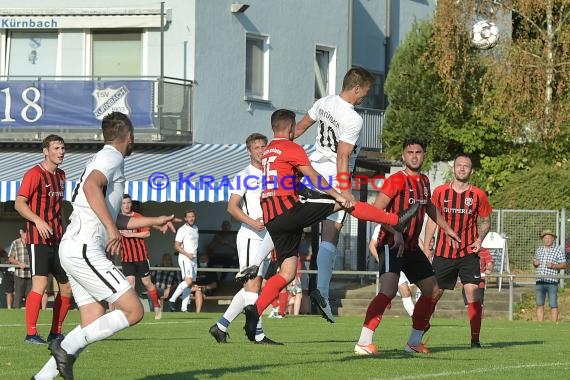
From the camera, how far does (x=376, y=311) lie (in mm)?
12523

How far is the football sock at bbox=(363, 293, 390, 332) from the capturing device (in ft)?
40.9

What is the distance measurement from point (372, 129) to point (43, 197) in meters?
25.6

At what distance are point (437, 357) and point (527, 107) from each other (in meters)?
24.2

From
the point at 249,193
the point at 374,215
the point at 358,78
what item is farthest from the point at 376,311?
the point at 249,193

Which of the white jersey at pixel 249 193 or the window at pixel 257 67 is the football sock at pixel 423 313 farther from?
the window at pixel 257 67

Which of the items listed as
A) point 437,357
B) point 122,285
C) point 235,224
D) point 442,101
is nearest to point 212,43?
point 235,224

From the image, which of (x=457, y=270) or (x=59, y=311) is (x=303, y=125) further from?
(x=59, y=311)

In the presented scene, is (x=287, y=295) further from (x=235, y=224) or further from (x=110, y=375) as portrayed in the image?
(x=110, y=375)

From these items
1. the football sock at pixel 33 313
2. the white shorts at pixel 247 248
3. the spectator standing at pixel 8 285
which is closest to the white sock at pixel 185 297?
the spectator standing at pixel 8 285

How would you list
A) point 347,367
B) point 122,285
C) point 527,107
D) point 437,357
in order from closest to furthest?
point 122,285 < point 347,367 < point 437,357 < point 527,107

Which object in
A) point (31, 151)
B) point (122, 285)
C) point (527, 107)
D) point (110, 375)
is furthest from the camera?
point (527, 107)

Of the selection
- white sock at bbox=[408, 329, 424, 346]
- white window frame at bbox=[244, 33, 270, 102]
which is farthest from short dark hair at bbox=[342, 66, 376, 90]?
white window frame at bbox=[244, 33, 270, 102]

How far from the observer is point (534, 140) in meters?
37.0

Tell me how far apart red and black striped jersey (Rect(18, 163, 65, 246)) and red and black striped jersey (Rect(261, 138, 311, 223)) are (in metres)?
3.31
